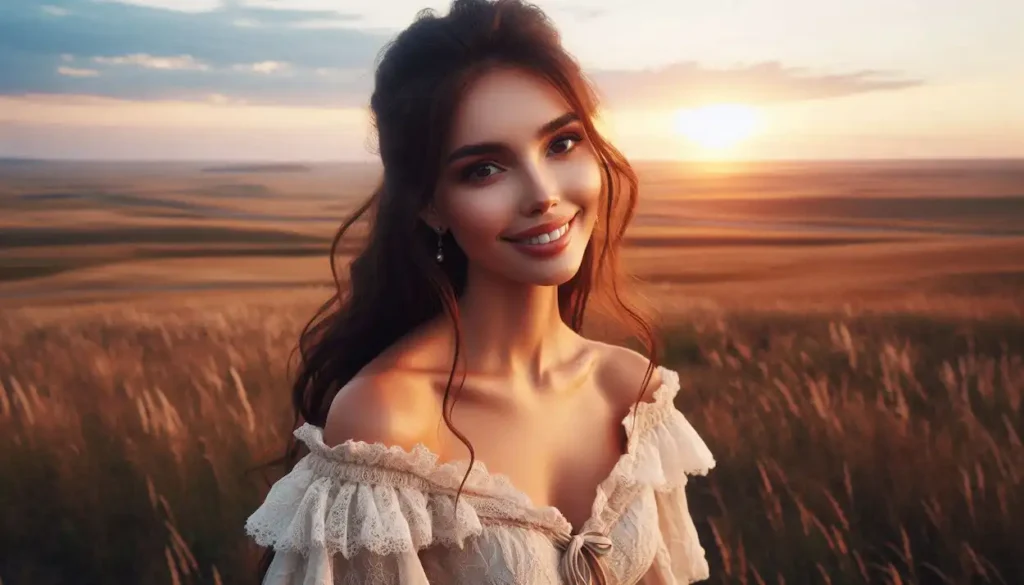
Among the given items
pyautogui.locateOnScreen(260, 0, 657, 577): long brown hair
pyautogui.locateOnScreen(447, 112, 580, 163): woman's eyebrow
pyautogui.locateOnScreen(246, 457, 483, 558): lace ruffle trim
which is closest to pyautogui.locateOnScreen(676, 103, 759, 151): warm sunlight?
pyautogui.locateOnScreen(260, 0, 657, 577): long brown hair

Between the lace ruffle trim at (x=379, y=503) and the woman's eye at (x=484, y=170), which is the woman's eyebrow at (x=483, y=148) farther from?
the lace ruffle trim at (x=379, y=503)

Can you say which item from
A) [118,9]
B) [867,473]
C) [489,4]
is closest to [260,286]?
[118,9]

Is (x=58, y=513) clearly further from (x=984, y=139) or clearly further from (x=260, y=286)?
(x=984, y=139)

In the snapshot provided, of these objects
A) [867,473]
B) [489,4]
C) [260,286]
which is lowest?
[867,473]

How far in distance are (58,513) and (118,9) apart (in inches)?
37.7

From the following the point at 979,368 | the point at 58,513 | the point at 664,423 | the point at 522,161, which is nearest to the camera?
the point at 522,161

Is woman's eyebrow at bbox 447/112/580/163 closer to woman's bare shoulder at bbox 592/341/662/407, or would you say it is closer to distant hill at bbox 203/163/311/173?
woman's bare shoulder at bbox 592/341/662/407

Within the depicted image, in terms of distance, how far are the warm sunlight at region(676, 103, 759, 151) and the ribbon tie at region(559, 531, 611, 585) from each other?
0.99m

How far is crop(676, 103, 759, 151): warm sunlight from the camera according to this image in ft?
6.58

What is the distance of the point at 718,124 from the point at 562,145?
2.86ft

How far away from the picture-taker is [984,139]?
2006 mm

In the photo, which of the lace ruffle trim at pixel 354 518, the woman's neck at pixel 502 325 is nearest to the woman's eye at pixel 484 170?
the woman's neck at pixel 502 325

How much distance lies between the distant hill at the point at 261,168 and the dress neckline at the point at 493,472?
89cm

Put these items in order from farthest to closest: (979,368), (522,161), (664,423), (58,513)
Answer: (979,368) < (58,513) < (664,423) < (522,161)
